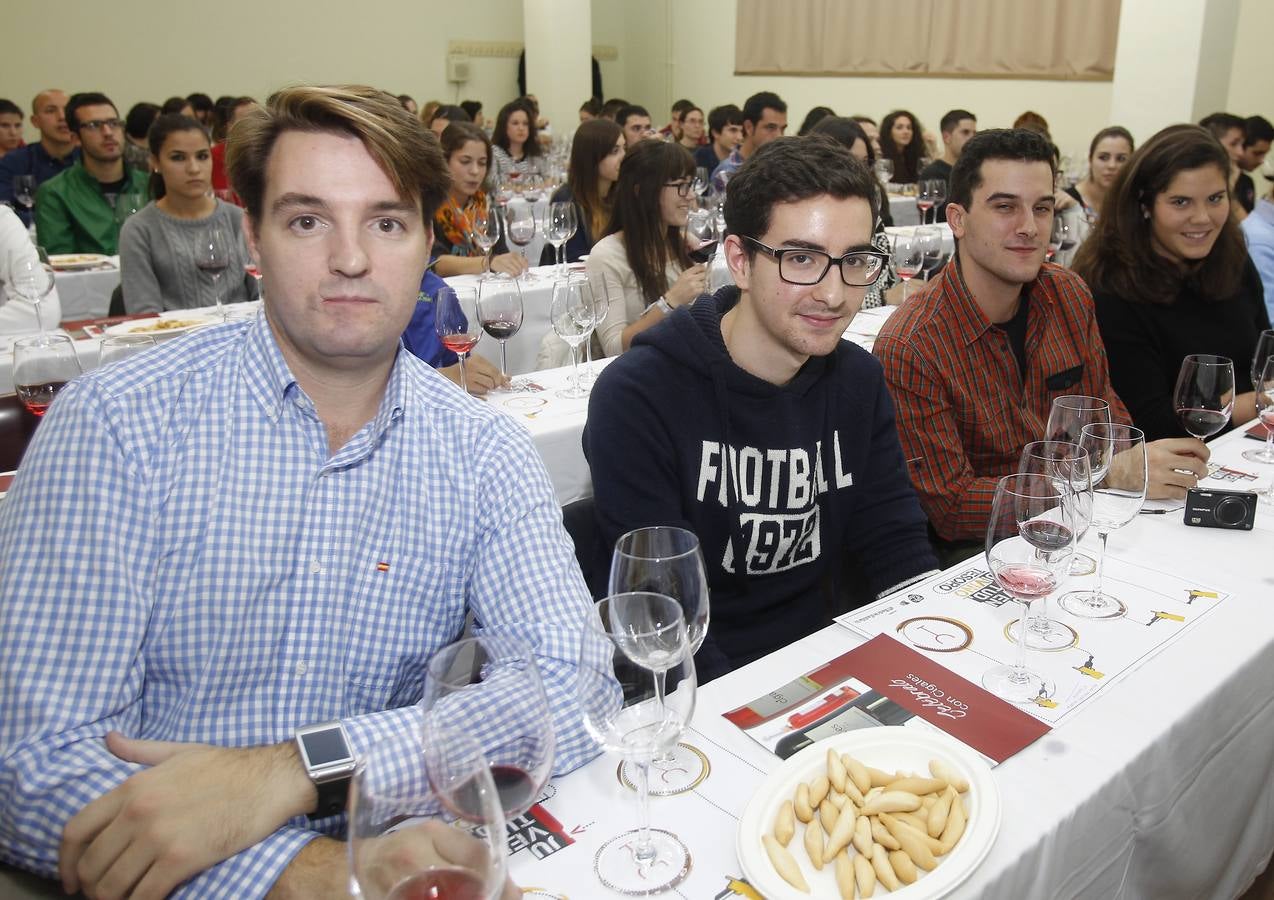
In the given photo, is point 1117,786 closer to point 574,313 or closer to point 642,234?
point 574,313

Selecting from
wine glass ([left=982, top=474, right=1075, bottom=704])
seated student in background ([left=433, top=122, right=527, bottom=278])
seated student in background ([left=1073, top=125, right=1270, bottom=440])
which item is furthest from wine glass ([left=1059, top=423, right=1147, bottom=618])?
seated student in background ([left=433, top=122, right=527, bottom=278])

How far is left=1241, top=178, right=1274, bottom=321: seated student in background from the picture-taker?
11.0ft

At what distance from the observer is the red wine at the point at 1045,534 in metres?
1.22

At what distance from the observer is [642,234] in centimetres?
355

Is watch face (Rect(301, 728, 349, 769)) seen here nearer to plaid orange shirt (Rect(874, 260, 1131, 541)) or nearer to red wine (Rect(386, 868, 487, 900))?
red wine (Rect(386, 868, 487, 900))

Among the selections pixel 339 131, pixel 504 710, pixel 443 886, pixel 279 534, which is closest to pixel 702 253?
pixel 339 131

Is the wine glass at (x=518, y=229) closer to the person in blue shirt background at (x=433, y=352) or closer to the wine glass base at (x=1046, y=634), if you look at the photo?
the person in blue shirt background at (x=433, y=352)

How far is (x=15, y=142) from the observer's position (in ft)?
22.4

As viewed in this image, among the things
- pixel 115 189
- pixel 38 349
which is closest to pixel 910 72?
pixel 115 189

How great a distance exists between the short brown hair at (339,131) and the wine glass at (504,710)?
655mm

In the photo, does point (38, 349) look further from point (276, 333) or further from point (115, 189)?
point (115, 189)

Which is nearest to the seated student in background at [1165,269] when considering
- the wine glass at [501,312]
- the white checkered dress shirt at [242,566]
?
the wine glass at [501,312]

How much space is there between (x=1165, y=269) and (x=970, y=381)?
3.16 feet

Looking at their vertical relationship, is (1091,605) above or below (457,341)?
below
